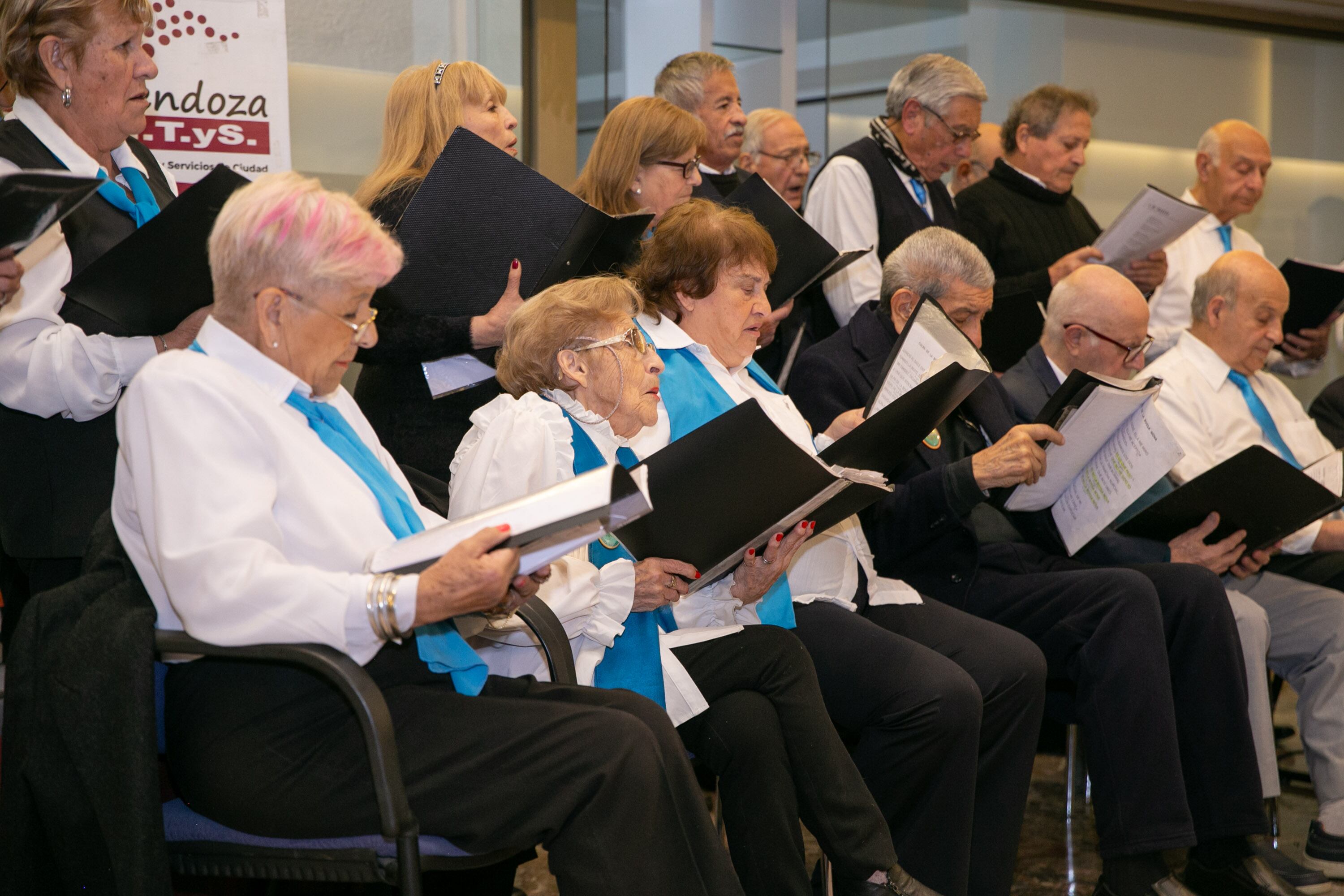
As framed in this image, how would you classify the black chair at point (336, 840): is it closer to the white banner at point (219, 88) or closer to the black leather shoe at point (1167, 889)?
the black leather shoe at point (1167, 889)

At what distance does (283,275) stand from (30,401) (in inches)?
26.4

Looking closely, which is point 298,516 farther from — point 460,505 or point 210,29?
point 210,29

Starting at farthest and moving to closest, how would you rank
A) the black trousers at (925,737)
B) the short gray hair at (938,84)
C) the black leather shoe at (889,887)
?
the short gray hair at (938,84) → the black trousers at (925,737) → the black leather shoe at (889,887)

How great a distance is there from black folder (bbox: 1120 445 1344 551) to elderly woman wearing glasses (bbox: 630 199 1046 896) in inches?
24.9

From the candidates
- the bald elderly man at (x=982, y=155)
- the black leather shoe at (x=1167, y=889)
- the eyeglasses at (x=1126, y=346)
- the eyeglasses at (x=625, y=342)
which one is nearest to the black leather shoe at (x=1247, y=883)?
the black leather shoe at (x=1167, y=889)

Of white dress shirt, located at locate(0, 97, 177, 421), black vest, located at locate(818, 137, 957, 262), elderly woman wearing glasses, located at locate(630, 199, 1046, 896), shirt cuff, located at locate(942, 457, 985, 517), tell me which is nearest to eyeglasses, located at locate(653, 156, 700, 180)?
elderly woman wearing glasses, located at locate(630, 199, 1046, 896)

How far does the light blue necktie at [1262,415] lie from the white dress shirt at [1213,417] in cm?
2

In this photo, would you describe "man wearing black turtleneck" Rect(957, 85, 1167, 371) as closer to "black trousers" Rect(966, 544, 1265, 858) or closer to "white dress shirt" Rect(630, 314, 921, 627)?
"black trousers" Rect(966, 544, 1265, 858)

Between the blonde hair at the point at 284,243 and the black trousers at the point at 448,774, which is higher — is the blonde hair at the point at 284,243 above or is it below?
above

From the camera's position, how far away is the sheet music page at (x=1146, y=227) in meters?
3.93

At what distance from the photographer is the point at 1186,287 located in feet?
15.2

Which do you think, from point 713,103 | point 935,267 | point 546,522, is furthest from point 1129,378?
point 546,522

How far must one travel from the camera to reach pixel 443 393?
280 cm

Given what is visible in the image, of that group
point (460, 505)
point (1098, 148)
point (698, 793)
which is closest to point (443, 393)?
point (460, 505)
